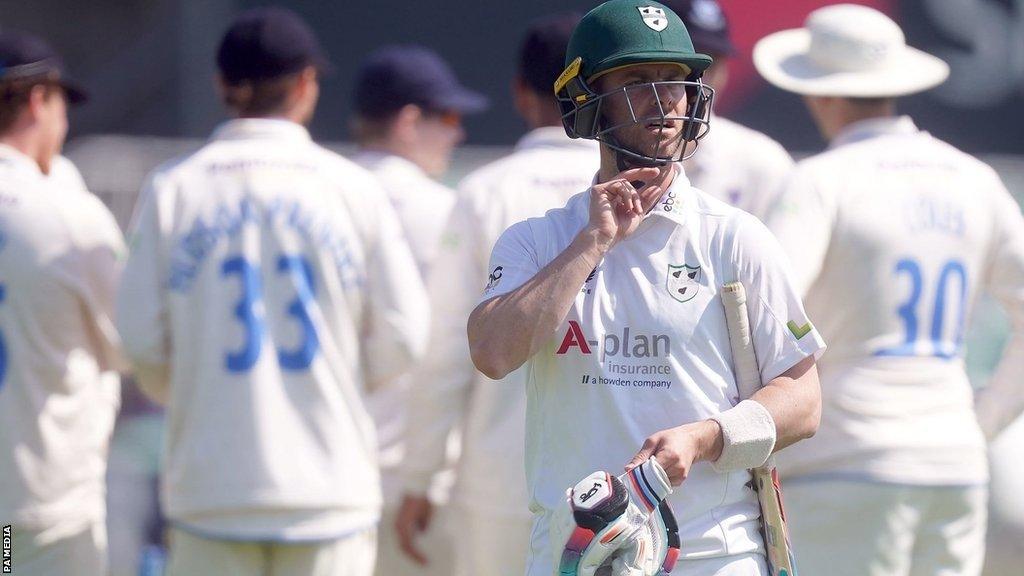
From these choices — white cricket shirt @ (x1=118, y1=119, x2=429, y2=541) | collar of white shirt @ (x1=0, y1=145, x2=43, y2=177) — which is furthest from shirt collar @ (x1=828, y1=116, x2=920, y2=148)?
collar of white shirt @ (x1=0, y1=145, x2=43, y2=177)

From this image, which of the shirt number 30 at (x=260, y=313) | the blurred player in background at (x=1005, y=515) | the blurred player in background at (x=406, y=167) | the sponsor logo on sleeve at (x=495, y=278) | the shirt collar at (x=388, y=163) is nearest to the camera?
the sponsor logo on sleeve at (x=495, y=278)

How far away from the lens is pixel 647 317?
3.02 metres

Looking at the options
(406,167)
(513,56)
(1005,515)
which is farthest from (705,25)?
(513,56)

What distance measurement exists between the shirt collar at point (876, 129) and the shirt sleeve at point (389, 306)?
4.70ft

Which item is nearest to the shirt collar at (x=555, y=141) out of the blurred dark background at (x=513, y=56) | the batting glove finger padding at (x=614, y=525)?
the batting glove finger padding at (x=614, y=525)

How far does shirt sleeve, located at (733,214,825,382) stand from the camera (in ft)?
9.95

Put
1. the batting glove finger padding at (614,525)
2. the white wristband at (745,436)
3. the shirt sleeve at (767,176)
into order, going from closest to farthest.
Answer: the batting glove finger padding at (614,525) < the white wristband at (745,436) < the shirt sleeve at (767,176)

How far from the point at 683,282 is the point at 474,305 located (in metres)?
1.99

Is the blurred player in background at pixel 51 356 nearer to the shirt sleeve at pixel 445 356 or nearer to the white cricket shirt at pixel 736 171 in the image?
the shirt sleeve at pixel 445 356

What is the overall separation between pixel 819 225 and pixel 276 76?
1.67 metres

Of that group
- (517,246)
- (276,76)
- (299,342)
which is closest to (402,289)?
(299,342)

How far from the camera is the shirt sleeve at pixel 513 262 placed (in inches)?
122

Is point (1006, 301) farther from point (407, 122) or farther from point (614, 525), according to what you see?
point (614, 525)

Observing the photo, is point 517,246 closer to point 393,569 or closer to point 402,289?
point 402,289
